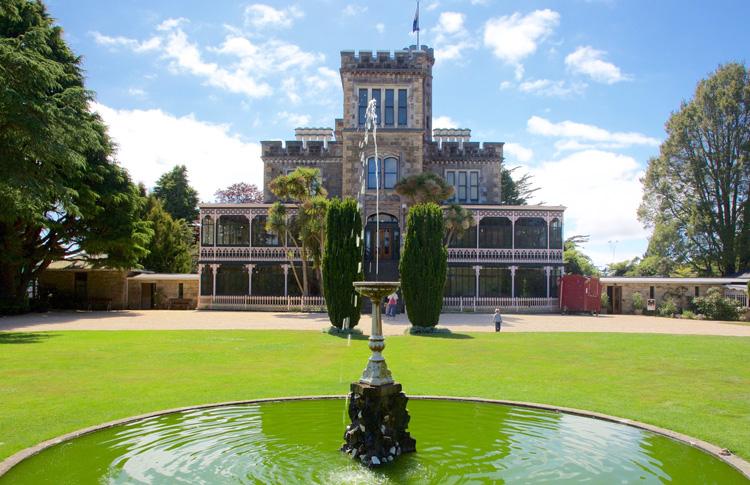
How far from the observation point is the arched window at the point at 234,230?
136 feet

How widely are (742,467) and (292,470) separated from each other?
5.03 meters

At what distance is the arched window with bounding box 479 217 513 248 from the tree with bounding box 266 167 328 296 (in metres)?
12.1

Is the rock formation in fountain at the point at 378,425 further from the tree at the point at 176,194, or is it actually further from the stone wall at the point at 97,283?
the tree at the point at 176,194

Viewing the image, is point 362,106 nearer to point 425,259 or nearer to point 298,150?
point 298,150

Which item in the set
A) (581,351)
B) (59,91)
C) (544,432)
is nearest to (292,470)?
(544,432)

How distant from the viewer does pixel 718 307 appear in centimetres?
3647

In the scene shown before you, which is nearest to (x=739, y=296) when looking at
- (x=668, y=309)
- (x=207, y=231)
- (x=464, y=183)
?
(x=668, y=309)

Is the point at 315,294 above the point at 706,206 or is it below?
below

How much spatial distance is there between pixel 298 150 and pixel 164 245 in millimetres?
13779

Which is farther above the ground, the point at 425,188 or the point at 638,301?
the point at 425,188

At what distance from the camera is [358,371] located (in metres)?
13.7

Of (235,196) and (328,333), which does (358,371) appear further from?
(235,196)

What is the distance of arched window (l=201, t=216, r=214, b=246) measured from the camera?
4083cm

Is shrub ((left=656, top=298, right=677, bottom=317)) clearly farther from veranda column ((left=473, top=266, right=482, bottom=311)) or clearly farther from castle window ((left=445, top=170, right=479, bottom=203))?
castle window ((left=445, top=170, right=479, bottom=203))
